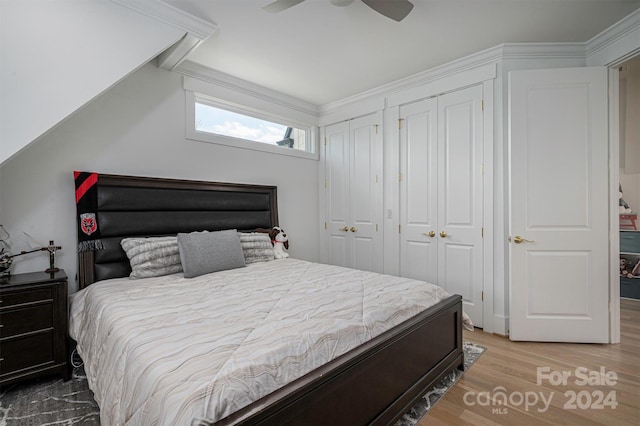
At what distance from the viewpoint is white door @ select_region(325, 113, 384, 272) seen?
12.8 feet

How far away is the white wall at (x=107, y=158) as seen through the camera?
2.30 meters

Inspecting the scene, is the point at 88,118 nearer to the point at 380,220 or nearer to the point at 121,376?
the point at 121,376

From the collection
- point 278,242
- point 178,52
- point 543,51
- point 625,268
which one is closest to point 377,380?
point 278,242

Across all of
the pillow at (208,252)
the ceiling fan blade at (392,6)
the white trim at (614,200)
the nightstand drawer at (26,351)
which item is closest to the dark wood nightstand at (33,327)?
the nightstand drawer at (26,351)

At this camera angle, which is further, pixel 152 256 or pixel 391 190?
pixel 391 190

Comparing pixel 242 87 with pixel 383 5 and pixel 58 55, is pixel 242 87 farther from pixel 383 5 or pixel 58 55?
pixel 383 5

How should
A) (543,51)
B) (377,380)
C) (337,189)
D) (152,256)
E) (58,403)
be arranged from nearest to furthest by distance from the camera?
(377,380) → (58,403) → (152,256) → (543,51) → (337,189)

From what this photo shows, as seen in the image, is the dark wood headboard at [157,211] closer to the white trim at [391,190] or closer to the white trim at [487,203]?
the white trim at [391,190]

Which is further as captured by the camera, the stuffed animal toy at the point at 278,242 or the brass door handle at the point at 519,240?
the stuffed animal toy at the point at 278,242

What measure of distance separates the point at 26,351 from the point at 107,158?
1.54 meters

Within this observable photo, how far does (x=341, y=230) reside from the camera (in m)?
4.29

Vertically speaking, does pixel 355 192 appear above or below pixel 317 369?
above

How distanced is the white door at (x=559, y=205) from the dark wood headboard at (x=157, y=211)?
2.70 metres

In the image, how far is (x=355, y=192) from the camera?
411 cm
